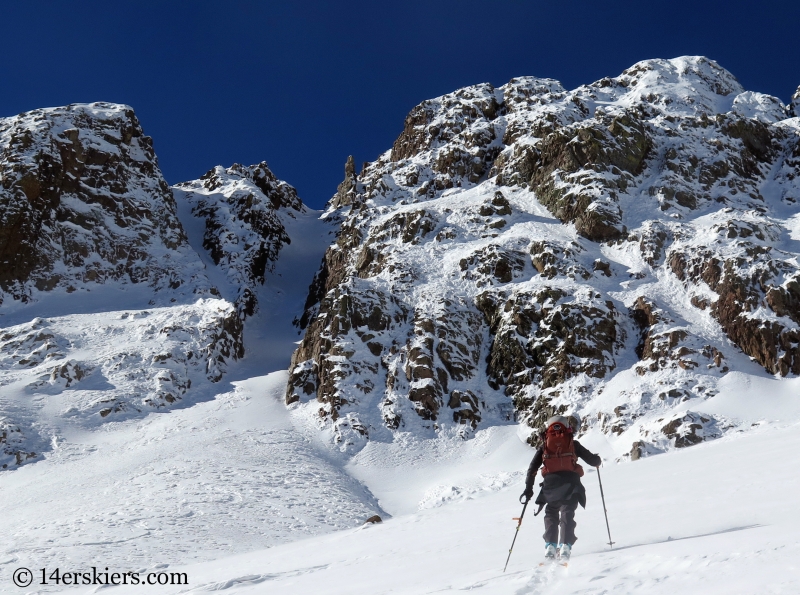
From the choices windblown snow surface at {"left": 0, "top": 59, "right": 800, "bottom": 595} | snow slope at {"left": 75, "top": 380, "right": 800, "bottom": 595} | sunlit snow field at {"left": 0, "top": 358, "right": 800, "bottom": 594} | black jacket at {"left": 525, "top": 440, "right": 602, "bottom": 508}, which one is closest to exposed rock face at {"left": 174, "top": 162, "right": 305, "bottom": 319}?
windblown snow surface at {"left": 0, "top": 59, "right": 800, "bottom": 595}

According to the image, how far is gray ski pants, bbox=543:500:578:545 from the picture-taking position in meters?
8.28

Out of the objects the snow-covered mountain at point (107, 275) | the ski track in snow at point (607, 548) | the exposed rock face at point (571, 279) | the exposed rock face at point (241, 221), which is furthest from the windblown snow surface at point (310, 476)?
the exposed rock face at point (241, 221)

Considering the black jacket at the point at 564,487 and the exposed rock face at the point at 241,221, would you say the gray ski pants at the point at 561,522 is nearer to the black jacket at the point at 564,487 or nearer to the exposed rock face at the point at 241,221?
the black jacket at the point at 564,487

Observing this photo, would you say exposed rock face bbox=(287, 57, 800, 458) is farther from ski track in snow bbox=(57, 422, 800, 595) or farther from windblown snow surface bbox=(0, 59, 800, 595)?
ski track in snow bbox=(57, 422, 800, 595)

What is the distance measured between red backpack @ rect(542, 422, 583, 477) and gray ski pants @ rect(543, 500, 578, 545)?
0.51m

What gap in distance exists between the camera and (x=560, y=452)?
9.02 metres

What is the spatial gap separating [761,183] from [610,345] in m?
27.2

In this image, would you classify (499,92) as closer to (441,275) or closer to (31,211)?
(441,275)

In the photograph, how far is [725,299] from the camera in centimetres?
3488

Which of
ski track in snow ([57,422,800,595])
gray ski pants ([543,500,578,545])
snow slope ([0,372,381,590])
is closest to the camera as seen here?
ski track in snow ([57,422,800,595])

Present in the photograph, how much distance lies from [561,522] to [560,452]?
3.39 feet

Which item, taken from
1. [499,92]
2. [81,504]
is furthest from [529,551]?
[499,92]

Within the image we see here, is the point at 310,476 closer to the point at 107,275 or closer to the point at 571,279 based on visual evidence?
the point at 571,279

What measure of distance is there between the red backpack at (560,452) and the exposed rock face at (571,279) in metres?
20.5
